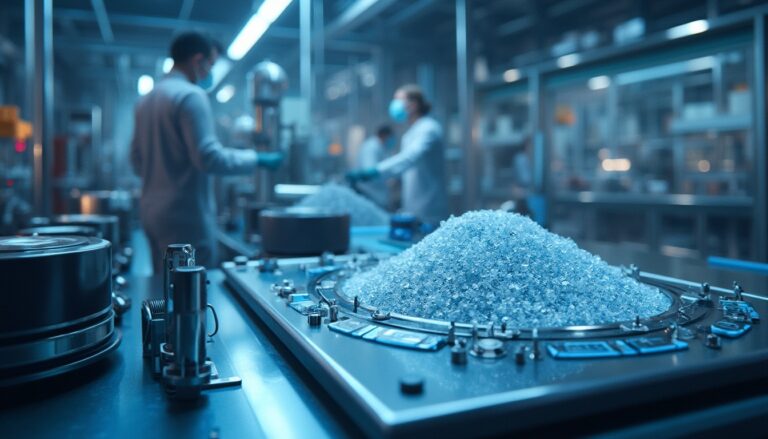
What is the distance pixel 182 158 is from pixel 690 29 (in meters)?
3.04

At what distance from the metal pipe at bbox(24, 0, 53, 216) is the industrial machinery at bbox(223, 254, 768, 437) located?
1529 mm

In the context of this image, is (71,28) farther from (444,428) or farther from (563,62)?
(444,428)

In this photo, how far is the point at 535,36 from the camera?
6035 mm

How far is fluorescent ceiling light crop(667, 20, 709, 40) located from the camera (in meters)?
3.24

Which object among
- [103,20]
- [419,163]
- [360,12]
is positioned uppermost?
[103,20]

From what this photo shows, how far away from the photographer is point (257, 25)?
296 centimetres

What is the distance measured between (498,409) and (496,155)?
23.4 feet

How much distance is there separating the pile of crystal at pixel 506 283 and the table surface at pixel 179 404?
155 millimetres

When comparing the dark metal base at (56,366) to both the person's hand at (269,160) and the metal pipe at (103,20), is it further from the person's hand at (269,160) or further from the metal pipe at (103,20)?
the metal pipe at (103,20)

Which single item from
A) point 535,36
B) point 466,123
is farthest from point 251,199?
point 535,36

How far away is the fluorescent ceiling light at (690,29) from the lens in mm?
3244

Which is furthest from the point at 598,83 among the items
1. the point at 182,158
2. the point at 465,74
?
the point at 182,158

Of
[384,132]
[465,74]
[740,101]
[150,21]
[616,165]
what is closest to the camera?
[465,74]

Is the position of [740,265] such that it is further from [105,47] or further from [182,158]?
[105,47]
